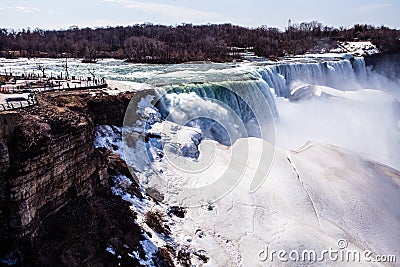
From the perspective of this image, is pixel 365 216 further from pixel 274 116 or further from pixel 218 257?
pixel 274 116

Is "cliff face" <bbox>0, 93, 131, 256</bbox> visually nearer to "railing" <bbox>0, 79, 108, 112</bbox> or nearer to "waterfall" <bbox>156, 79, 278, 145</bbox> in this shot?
"railing" <bbox>0, 79, 108, 112</bbox>

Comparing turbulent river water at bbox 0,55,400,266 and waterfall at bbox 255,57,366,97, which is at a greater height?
waterfall at bbox 255,57,366,97

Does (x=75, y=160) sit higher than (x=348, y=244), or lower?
higher

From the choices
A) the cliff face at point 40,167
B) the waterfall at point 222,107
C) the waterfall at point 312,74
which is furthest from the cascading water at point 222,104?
the cliff face at point 40,167

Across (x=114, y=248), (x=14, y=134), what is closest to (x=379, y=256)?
(x=114, y=248)

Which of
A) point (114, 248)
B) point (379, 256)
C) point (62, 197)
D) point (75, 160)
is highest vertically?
point (75, 160)

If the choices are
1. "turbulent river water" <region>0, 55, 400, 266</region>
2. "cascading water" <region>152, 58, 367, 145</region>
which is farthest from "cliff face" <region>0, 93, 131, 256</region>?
"cascading water" <region>152, 58, 367, 145</region>
